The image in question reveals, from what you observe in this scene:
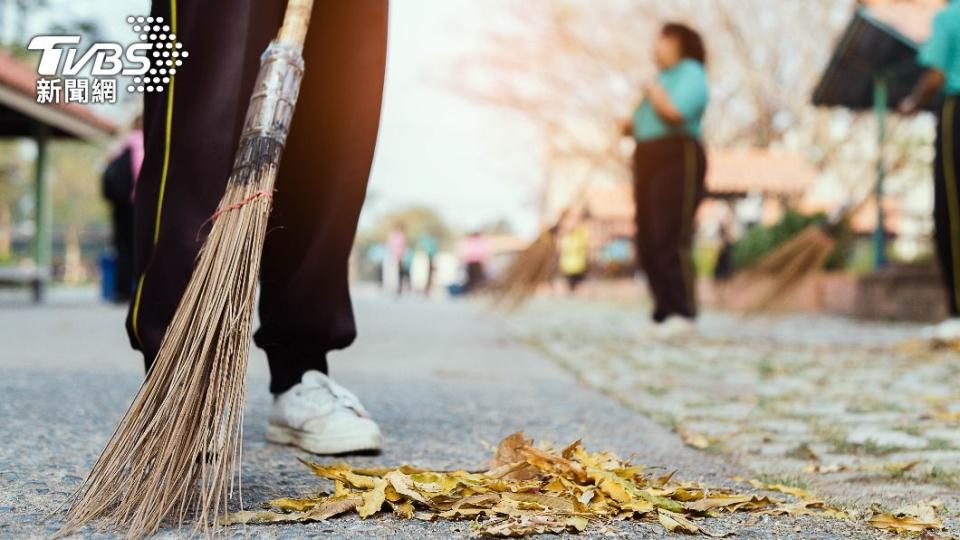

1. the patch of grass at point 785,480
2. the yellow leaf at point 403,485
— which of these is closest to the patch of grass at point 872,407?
the patch of grass at point 785,480

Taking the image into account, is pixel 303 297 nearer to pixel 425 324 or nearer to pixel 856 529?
pixel 856 529

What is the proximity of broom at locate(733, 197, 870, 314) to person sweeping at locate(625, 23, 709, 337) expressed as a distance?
44.6 inches

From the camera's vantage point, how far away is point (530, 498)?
1.65 m

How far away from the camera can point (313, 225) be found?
2.26m

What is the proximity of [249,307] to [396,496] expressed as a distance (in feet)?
1.21

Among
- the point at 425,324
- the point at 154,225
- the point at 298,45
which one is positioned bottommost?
the point at 425,324

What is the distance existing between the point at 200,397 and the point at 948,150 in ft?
14.3

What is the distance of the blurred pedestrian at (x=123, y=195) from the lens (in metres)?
8.75

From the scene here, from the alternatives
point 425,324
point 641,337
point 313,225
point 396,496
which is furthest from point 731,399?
point 425,324

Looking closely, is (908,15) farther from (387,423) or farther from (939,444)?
(387,423)

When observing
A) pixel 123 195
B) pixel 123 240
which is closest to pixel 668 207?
pixel 123 195

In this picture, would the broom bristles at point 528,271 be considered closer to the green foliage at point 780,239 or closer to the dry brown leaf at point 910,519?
the green foliage at point 780,239

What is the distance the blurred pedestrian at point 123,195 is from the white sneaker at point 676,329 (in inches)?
175

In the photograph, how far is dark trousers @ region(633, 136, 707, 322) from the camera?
19.4 ft
